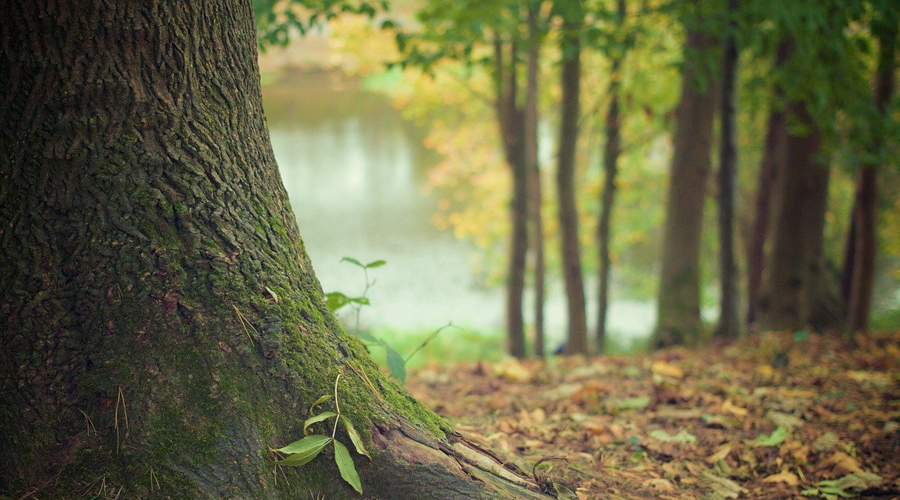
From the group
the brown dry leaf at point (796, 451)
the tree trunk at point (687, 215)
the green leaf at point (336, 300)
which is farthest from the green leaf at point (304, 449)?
the tree trunk at point (687, 215)

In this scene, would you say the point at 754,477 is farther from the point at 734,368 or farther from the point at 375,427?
the point at 734,368

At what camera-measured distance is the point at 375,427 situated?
1.89 meters

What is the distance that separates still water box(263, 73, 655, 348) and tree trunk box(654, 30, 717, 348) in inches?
355

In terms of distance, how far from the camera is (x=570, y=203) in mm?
7875

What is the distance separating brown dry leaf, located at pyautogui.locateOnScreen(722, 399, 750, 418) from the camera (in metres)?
3.18

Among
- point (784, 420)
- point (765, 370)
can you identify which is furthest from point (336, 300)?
point (765, 370)

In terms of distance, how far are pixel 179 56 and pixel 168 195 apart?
1.17 ft

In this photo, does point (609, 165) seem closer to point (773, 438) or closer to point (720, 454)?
point (773, 438)

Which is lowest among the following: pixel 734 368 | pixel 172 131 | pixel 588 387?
pixel 734 368

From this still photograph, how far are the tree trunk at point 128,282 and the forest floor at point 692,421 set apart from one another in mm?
774

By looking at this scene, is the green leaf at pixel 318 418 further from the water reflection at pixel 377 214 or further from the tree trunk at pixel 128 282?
the water reflection at pixel 377 214

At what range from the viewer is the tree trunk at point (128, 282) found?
1.67 meters

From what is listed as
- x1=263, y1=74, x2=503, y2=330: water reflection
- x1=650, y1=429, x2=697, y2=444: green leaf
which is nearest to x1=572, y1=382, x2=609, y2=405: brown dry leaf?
x1=650, y1=429, x2=697, y2=444: green leaf

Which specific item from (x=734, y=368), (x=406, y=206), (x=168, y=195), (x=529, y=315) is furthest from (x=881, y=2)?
(x=406, y=206)
